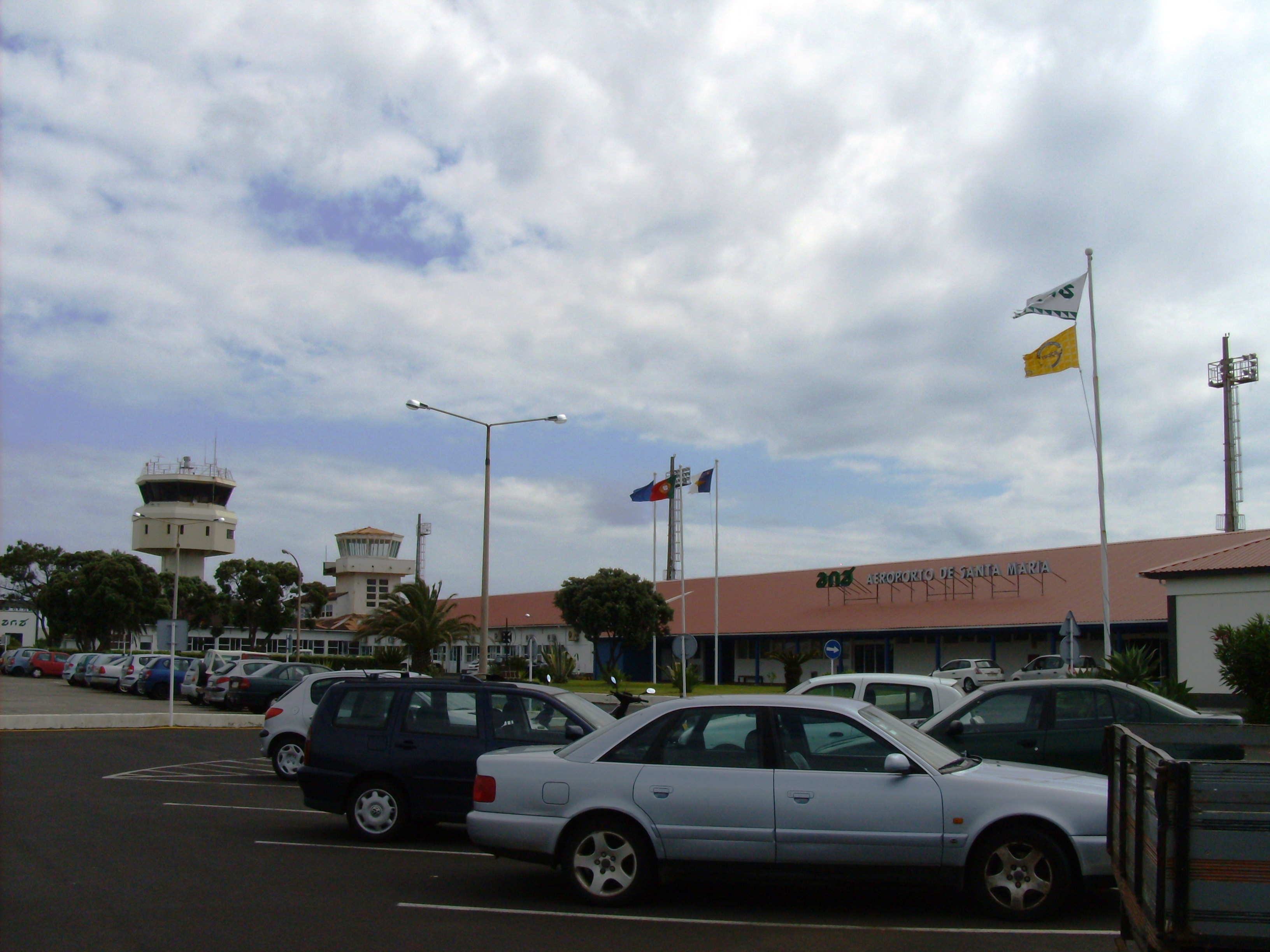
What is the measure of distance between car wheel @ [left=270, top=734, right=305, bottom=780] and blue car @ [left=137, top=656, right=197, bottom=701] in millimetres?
23804

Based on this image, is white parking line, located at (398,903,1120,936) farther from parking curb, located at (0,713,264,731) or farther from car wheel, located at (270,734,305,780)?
parking curb, located at (0,713,264,731)

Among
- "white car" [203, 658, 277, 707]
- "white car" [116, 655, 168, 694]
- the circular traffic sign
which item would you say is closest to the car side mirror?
the circular traffic sign

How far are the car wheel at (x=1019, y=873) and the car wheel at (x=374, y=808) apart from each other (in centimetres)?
547

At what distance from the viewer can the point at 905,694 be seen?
13.6m

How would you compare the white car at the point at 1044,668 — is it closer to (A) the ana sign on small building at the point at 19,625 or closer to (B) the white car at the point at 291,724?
(B) the white car at the point at 291,724

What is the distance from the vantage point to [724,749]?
25.6 feet

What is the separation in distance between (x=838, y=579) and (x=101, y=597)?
4977 cm

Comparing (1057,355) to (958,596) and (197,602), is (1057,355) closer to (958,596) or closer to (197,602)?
(958,596)

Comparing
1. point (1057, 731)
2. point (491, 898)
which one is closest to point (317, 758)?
point (491, 898)

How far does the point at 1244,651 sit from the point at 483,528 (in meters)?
18.7

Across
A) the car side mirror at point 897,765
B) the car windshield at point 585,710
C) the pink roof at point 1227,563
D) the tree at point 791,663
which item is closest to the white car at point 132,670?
the tree at point 791,663

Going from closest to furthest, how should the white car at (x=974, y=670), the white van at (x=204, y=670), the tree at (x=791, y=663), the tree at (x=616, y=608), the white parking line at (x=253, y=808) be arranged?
the white parking line at (x=253, y=808) < the white van at (x=204, y=670) < the white car at (x=974, y=670) < the tree at (x=791, y=663) < the tree at (x=616, y=608)

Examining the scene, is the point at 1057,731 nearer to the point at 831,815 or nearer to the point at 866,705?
the point at 866,705

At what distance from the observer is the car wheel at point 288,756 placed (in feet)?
50.7
